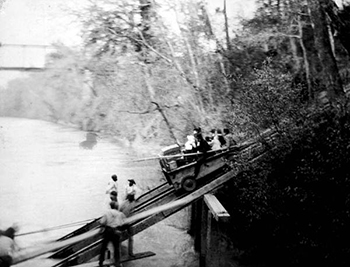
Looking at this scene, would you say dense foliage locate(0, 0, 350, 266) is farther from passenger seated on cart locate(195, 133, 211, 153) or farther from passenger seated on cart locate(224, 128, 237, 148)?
passenger seated on cart locate(195, 133, 211, 153)

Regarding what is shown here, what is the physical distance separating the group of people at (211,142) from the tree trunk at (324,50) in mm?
1699

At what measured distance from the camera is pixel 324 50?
23.5 feet

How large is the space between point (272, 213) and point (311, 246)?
2.32 ft

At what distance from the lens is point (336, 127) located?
5566mm

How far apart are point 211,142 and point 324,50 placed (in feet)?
8.74

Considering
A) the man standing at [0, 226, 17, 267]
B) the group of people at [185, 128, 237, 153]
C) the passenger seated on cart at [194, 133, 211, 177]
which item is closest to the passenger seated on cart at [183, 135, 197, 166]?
the group of people at [185, 128, 237, 153]

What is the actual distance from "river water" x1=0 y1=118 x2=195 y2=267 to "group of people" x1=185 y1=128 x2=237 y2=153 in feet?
4.32

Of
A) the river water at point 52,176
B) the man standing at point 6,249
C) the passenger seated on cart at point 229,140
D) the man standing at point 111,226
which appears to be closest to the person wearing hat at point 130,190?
the river water at point 52,176

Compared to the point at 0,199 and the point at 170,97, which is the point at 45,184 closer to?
the point at 0,199

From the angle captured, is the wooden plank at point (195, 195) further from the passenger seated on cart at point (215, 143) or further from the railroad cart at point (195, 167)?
the passenger seated on cart at point (215, 143)

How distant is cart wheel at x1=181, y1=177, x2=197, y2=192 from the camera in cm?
636

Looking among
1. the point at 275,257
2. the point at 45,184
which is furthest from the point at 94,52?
the point at 275,257

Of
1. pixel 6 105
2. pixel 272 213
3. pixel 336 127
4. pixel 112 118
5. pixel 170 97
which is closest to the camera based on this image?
pixel 336 127

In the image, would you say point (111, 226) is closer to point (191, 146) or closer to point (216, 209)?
point (216, 209)
